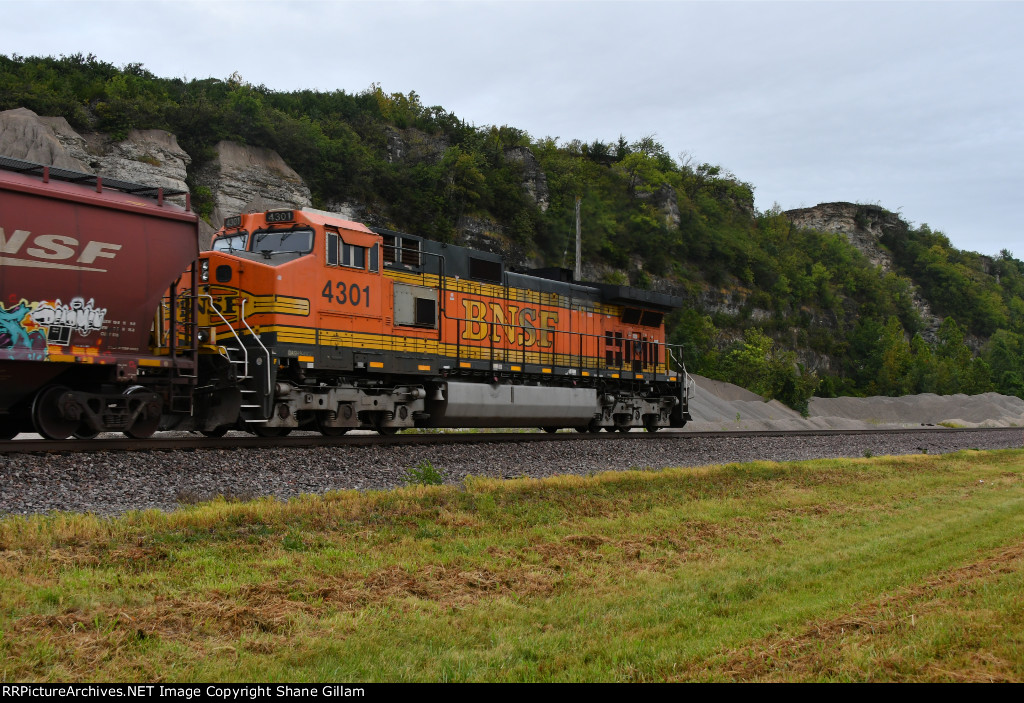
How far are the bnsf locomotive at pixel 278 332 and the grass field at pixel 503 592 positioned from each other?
419 centimetres

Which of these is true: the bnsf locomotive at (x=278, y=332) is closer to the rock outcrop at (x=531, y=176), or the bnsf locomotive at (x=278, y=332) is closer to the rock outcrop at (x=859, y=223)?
the rock outcrop at (x=531, y=176)

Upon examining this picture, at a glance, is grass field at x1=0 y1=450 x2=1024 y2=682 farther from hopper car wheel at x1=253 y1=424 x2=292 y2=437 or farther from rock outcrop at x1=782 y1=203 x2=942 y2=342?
rock outcrop at x1=782 y1=203 x2=942 y2=342

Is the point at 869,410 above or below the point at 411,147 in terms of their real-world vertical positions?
below

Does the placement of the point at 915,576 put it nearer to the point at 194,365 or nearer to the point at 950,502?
the point at 950,502

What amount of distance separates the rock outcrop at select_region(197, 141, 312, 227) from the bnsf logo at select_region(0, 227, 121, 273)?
91.8 feet

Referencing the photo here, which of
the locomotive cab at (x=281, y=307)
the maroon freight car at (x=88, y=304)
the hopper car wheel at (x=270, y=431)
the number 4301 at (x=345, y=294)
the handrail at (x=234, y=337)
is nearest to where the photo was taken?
the maroon freight car at (x=88, y=304)

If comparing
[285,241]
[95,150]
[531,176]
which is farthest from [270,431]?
[531,176]

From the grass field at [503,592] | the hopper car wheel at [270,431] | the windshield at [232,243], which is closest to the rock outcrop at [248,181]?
the windshield at [232,243]

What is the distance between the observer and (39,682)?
3.97 meters

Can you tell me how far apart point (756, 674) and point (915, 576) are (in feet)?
9.52

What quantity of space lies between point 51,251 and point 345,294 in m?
5.11

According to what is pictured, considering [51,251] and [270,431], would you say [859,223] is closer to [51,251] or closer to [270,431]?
[270,431]

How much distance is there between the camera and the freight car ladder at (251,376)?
41.2ft

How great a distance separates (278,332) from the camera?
12961mm
